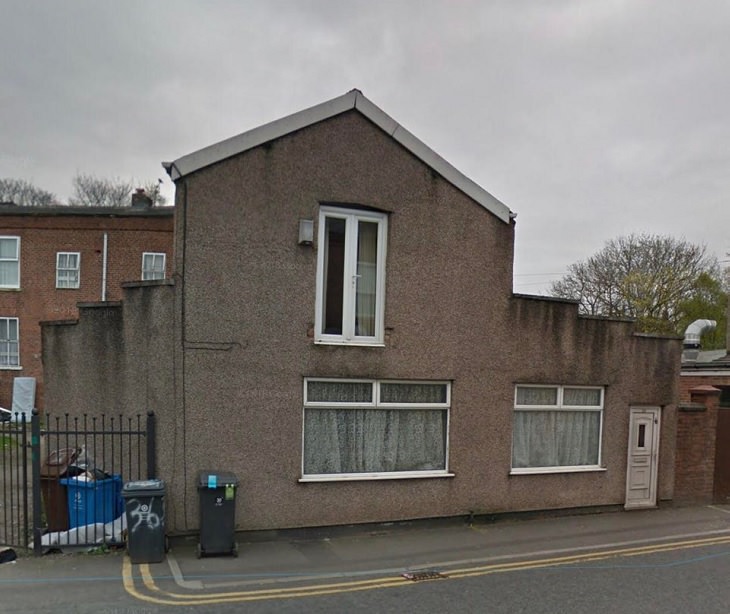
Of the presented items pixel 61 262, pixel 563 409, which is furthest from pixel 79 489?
pixel 61 262

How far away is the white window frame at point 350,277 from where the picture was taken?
752 centimetres

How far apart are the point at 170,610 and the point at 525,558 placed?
4.40 meters

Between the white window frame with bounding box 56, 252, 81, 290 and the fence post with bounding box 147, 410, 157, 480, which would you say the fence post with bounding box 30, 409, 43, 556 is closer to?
the fence post with bounding box 147, 410, 157, 480

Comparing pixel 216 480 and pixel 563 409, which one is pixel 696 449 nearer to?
pixel 563 409

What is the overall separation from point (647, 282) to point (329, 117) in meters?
25.9

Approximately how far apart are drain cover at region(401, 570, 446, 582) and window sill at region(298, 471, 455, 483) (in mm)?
1594

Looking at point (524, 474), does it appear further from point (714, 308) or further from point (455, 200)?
point (714, 308)

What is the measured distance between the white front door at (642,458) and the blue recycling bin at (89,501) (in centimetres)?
836

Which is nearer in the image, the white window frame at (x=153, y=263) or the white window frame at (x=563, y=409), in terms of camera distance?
the white window frame at (x=563, y=409)

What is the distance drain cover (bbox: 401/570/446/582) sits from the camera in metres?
6.09

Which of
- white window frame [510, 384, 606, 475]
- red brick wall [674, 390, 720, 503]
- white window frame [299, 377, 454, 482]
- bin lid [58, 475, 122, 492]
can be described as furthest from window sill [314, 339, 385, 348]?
red brick wall [674, 390, 720, 503]

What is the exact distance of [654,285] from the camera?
28203 mm

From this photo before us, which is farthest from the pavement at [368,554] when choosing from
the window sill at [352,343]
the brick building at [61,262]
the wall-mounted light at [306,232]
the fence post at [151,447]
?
the brick building at [61,262]

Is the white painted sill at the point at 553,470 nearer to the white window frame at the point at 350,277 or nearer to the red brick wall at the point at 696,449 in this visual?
the red brick wall at the point at 696,449
